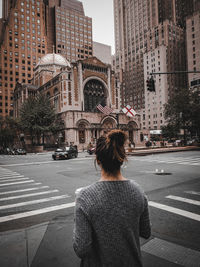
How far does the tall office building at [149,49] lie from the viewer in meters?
102

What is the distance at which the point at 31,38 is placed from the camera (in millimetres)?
107250

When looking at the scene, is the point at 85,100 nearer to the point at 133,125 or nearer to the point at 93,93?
the point at 93,93

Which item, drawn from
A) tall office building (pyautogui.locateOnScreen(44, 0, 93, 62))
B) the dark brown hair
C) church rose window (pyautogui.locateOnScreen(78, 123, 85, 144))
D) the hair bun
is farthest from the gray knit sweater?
tall office building (pyautogui.locateOnScreen(44, 0, 93, 62))

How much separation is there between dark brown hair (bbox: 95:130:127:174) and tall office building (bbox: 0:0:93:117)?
353 ft

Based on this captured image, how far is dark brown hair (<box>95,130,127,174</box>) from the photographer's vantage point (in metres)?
1.80

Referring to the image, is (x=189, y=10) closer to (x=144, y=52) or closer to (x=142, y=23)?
(x=142, y=23)

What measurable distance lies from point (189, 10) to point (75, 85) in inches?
4706

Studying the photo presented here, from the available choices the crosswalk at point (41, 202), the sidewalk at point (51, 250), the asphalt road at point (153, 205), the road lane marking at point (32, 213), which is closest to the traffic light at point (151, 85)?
the asphalt road at point (153, 205)

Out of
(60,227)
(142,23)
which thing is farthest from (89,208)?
(142,23)

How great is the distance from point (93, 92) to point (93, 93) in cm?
31

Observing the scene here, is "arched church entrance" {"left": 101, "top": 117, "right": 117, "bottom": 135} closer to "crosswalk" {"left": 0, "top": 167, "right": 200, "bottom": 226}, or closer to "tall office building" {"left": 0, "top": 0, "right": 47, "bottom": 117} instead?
"crosswalk" {"left": 0, "top": 167, "right": 200, "bottom": 226}

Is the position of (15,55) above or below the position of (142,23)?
below

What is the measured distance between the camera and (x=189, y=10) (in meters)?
130

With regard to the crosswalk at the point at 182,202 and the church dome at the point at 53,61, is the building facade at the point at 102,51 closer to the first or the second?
the church dome at the point at 53,61
